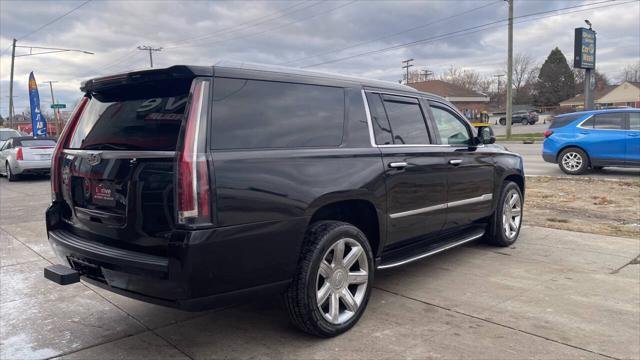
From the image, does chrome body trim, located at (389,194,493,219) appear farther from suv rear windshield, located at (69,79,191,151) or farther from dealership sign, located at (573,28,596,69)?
dealership sign, located at (573,28,596,69)

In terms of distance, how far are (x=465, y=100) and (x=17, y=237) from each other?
7878cm

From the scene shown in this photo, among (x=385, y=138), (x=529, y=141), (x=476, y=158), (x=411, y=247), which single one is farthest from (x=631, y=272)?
(x=529, y=141)

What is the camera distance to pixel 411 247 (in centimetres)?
457

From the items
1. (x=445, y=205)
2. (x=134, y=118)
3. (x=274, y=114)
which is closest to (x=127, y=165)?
(x=134, y=118)

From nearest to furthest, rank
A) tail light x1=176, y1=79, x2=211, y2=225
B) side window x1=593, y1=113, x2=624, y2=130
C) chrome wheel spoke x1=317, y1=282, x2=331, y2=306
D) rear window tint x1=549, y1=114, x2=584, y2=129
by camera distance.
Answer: tail light x1=176, y1=79, x2=211, y2=225
chrome wheel spoke x1=317, y1=282, x2=331, y2=306
side window x1=593, y1=113, x2=624, y2=130
rear window tint x1=549, y1=114, x2=584, y2=129

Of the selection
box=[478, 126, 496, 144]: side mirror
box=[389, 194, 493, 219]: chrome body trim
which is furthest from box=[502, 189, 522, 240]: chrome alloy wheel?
box=[478, 126, 496, 144]: side mirror

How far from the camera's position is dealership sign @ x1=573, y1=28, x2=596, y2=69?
32.7 meters

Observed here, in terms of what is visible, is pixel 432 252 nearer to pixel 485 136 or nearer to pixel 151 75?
pixel 485 136

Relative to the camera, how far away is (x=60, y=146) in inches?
158

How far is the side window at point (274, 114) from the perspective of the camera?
3119 mm

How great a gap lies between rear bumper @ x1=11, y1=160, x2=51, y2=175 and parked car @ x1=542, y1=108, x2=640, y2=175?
543 inches

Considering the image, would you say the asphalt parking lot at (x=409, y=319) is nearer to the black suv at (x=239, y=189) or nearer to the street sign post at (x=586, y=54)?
the black suv at (x=239, y=189)

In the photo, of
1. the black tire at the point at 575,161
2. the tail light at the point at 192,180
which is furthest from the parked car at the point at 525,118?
the tail light at the point at 192,180

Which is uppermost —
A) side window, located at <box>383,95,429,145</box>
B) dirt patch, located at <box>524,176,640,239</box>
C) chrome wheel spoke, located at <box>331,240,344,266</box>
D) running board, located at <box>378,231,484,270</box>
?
side window, located at <box>383,95,429,145</box>
